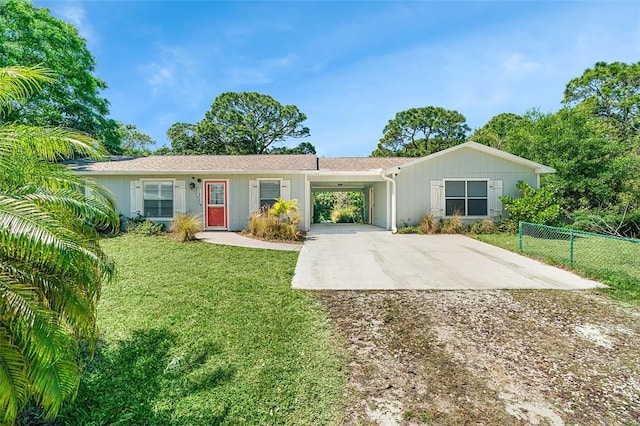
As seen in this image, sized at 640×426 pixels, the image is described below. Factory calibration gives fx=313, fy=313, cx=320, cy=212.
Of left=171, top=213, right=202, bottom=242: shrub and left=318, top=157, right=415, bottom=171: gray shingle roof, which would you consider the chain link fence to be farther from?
left=171, top=213, right=202, bottom=242: shrub

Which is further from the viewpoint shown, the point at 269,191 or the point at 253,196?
the point at 269,191

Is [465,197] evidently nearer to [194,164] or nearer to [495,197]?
[495,197]

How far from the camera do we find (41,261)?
2109 millimetres

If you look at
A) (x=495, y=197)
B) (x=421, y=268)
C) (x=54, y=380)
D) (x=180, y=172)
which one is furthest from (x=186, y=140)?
(x=54, y=380)

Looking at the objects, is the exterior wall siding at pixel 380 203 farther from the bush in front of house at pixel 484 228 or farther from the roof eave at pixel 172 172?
the roof eave at pixel 172 172

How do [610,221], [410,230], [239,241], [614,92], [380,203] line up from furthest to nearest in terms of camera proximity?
[614,92], [380,203], [410,230], [610,221], [239,241]

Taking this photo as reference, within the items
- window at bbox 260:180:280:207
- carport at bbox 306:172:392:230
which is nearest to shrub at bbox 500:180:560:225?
carport at bbox 306:172:392:230

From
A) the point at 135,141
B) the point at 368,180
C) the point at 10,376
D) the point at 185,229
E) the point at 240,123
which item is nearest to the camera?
the point at 10,376

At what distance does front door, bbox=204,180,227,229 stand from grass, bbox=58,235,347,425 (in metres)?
7.30

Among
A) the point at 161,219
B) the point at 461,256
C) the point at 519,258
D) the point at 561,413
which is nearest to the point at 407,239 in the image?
the point at 461,256

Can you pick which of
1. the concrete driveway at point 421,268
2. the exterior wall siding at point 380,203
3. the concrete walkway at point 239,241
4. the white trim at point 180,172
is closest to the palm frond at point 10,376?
the concrete driveway at point 421,268

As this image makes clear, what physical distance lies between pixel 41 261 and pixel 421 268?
6.69m

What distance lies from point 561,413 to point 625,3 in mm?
12364

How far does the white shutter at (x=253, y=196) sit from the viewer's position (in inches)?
527
